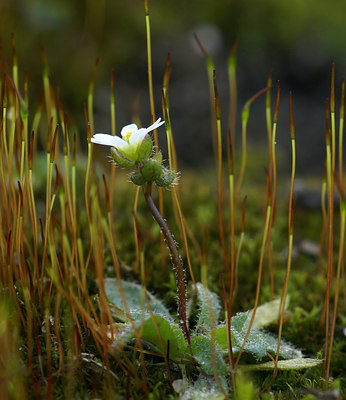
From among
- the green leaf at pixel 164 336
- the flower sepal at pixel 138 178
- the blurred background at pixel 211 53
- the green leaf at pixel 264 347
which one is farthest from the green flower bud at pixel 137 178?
the blurred background at pixel 211 53

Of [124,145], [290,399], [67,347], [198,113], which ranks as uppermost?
[198,113]

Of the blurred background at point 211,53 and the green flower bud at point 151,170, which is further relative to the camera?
the blurred background at point 211,53

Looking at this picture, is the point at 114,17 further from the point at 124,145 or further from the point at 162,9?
the point at 124,145

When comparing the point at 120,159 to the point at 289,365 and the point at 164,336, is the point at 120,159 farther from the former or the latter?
the point at 289,365

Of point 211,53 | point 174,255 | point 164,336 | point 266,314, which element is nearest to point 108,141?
point 174,255

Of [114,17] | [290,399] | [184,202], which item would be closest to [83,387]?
[290,399]

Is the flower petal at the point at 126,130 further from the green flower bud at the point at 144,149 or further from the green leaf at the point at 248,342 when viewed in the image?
the green leaf at the point at 248,342
